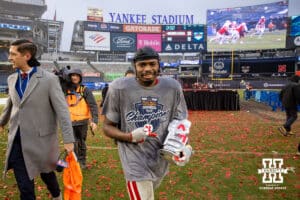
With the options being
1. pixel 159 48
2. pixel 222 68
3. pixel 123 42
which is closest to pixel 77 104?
pixel 222 68

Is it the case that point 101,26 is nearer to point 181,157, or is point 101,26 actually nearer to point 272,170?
point 272,170

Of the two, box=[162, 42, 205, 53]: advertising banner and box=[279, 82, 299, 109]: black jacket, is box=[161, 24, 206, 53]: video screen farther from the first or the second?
box=[279, 82, 299, 109]: black jacket

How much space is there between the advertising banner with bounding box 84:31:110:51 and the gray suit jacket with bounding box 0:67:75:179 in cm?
5737

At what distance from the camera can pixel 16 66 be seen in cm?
331

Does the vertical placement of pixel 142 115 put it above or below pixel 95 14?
below

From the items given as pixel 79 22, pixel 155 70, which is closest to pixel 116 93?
pixel 155 70

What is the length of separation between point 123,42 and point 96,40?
5.43m

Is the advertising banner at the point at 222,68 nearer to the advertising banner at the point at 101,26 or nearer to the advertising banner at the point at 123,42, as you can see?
the advertising banner at the point at 123,42

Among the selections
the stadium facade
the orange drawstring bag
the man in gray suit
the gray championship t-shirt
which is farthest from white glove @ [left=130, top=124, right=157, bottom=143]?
the stadium facade

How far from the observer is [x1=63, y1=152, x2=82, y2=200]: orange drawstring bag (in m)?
3.88

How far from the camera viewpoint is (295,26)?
149 feet

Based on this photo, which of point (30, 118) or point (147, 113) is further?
point (30, 118)

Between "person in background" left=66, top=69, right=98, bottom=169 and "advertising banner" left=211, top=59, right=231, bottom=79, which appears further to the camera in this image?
"advertising banner" left=211, top=59, right=231, bottom=79

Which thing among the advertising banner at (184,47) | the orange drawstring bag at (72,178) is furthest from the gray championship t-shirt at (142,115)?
the advertising banner at (184,47)
